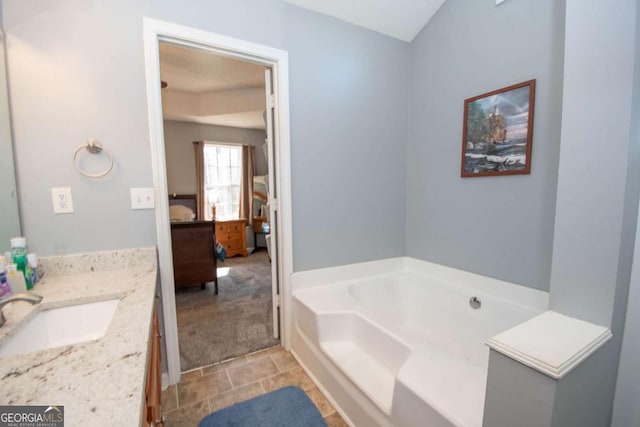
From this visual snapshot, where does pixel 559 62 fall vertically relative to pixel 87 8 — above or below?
below

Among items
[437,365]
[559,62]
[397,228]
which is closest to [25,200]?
[437,365]

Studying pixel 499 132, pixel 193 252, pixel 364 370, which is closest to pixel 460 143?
pixel 499 132

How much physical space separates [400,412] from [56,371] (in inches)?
46.0

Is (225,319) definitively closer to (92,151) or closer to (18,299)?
(92,151)

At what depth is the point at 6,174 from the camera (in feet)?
4.08

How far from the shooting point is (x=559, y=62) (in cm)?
144

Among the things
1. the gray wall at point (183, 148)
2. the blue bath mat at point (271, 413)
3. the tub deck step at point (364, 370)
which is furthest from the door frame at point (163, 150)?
the gray wall at point (183, 148)

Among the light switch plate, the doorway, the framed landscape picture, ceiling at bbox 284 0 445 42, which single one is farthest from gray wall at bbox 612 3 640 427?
the light switch plate

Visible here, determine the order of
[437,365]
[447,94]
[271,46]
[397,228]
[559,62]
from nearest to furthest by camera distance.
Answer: [437,365] → [559,62] → [271,46] → [447,94] → [397,228]

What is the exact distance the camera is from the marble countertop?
0.54 metres

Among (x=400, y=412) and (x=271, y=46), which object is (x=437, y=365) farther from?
(x=271, y=46)

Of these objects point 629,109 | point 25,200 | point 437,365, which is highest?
point 629,109

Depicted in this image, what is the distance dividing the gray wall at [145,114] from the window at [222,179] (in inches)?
146

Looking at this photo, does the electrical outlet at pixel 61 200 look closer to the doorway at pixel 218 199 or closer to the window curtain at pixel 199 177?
the doorway at pixel 218 199
